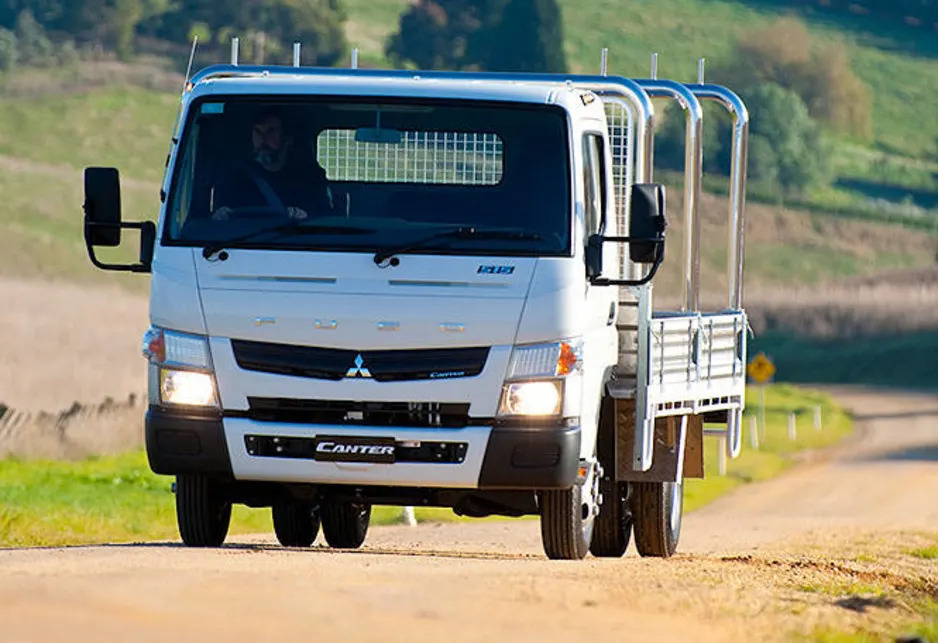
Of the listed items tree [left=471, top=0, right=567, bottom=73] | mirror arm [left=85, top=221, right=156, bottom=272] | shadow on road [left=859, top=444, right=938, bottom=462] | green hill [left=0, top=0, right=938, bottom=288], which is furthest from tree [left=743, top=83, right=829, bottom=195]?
mirror arm [left=85, top=221, right=156, bottom=272]

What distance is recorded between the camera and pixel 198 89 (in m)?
13.4

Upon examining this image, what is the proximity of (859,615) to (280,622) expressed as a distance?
3.19m

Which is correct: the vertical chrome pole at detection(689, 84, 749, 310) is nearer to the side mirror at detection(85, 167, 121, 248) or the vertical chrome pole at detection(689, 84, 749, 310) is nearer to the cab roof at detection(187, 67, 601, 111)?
the cab roof at detection(187, 67, 601, 111)

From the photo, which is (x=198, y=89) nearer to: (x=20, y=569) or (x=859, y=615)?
(x=20, y=569)

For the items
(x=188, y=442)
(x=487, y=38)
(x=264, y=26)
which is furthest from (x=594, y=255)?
(x=487, y=38)

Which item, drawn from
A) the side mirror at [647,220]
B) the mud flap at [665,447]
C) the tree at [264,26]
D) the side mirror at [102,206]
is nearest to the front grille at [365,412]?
the side mirror at [102,206]

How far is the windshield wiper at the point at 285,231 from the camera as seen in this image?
42.3 ft

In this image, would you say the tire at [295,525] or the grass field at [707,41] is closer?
the tire at [295,525]

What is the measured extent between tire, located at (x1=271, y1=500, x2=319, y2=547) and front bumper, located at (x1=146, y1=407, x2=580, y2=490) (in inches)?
124

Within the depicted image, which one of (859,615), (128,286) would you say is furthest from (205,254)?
(128,286)

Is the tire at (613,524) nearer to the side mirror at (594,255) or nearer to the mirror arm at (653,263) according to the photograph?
the mirror arm at (653,263)

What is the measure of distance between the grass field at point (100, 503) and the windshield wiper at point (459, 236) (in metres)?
9.97

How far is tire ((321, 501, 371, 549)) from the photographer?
55.9ft

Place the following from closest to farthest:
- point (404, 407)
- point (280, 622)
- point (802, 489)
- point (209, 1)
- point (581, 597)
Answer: point (280, 622)
point (581, 597)
point (404, 407)
point (802, 489)
point (209, 1)
